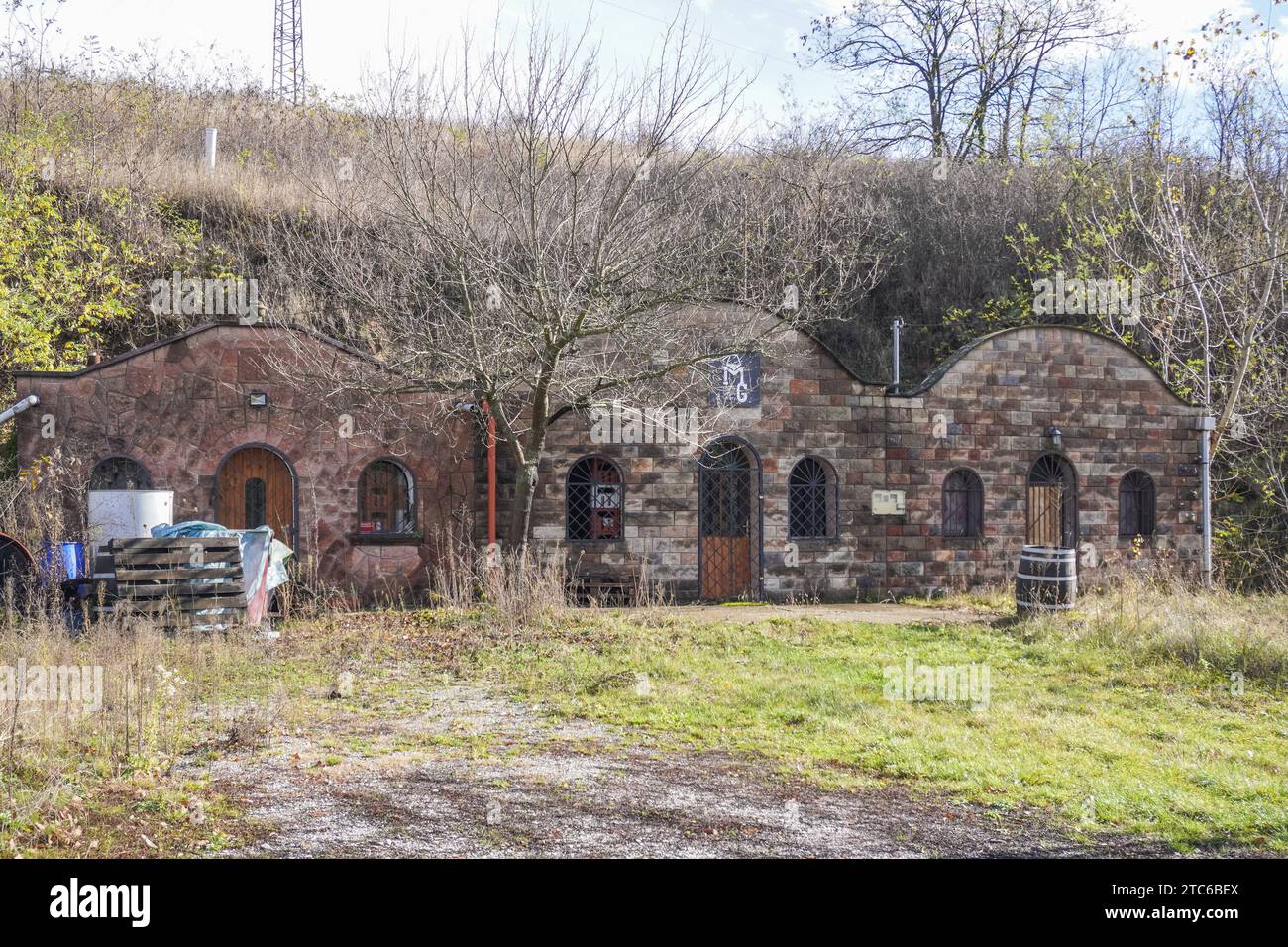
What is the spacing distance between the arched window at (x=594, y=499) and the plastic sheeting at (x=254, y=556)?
14.2 ft

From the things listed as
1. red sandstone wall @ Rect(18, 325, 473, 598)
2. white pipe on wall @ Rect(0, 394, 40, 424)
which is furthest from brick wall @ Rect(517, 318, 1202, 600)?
white pipe on wall @ Rect(0, 394, 40, 424)

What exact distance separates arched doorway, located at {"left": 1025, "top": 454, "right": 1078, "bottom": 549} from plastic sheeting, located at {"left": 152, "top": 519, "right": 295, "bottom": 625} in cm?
1182

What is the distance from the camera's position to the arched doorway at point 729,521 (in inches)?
604

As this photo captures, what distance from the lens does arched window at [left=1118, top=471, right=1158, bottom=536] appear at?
56.2ft

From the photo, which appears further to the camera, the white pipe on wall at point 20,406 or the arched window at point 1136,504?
the arched window at point 1136,504

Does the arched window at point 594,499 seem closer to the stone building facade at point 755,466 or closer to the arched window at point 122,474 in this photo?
the stone building facade at point 755,466

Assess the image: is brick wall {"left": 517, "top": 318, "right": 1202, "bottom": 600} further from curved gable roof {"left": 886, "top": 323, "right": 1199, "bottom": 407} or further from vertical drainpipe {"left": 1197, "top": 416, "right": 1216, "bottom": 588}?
vertical drainpipe {"left": 1197, "top": 416, "right": 1216, "bottom": 588}

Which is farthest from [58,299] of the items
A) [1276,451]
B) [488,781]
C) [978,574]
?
[1276,451]

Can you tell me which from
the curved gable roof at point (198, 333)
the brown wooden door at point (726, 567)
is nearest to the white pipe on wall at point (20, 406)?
the curved gable roof at point (198, 333)

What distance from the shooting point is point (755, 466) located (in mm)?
15422

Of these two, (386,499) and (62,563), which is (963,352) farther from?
(62,563)

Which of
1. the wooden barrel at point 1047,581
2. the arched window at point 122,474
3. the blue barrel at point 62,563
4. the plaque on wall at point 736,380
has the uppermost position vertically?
the plaque on wall at point 736,380

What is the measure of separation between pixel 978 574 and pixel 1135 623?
5.12 m

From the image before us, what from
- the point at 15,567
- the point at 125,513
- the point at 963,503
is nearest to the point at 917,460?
the point at 963,503
